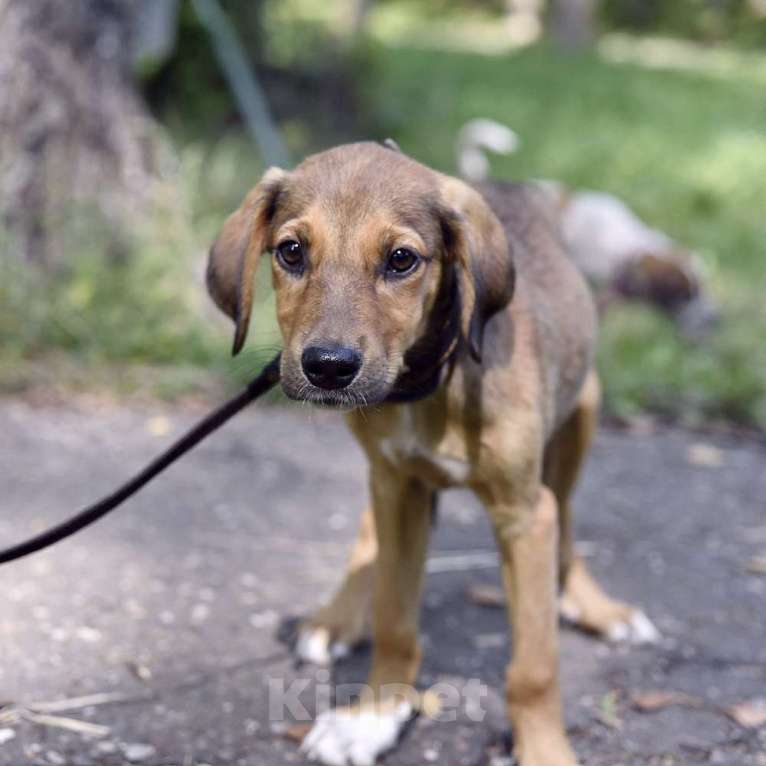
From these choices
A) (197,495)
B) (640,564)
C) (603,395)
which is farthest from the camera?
(603,395)

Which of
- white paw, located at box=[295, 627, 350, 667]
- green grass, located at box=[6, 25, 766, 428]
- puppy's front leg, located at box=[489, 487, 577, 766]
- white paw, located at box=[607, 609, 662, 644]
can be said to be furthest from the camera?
green grass, located at box=[6, 25, 766, 428]

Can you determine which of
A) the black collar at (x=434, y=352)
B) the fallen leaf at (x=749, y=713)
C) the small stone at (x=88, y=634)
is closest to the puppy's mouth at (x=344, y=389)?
the black collar at (x=434, y=352)

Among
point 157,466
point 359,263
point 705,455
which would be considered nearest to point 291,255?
point 359,263

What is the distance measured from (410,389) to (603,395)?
3.41m

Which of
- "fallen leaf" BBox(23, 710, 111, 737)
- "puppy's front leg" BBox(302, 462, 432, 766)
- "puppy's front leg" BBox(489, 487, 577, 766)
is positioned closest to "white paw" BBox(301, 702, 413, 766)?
"puppy's front leg" BBox(302, 462, 432, 766)

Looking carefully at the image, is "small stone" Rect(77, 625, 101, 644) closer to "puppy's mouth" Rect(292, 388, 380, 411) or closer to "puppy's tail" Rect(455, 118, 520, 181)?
"puppy's mouth" Rect(292, 388, 380, 411)

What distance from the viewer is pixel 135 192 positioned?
695 cm

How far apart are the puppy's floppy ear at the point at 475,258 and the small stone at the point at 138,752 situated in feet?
4.58

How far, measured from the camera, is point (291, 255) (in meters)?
2.96

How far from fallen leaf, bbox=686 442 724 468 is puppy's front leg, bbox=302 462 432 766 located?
2.54 metres

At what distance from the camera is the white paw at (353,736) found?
328cm

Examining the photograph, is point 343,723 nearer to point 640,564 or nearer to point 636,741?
point 636,741

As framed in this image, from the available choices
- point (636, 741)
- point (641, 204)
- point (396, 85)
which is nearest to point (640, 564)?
point (636, 741)

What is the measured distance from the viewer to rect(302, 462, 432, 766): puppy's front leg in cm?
340
